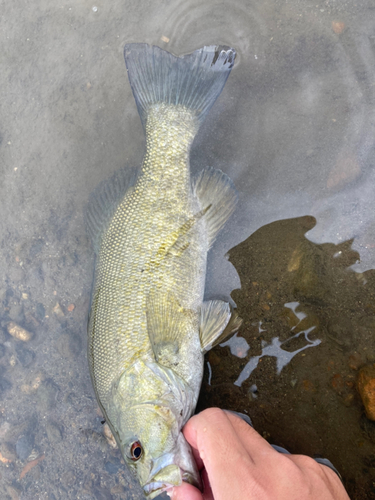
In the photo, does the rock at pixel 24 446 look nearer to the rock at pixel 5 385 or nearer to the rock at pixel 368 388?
the rock at pixel 5 385

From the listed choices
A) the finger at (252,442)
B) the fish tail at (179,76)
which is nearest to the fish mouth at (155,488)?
the finger at (252,442)

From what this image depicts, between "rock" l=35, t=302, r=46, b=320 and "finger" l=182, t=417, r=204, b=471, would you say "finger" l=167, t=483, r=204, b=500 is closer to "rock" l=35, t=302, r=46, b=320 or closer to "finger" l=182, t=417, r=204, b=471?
"finger" l=182, t=417, r=204, b=471

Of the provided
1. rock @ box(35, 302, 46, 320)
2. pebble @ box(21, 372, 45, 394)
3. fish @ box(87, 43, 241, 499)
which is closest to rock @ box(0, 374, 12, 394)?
pebble @ box(21, 372, 45, 394)

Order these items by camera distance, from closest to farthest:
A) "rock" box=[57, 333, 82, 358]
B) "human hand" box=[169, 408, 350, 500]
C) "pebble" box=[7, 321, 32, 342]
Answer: "human hand" box=[169, 408, 350, 500]
"rock" box=[57, 333, 82, 358]
"pebble" box=[7, 321, 32, 342]

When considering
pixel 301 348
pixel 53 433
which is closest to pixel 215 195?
pixel 301 348

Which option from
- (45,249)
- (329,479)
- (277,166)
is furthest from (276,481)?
(45,249)

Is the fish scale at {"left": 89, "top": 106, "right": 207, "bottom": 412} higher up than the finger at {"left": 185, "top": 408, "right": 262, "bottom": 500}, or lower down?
higher up

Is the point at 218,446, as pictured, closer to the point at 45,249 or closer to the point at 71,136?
the point at 45,249
